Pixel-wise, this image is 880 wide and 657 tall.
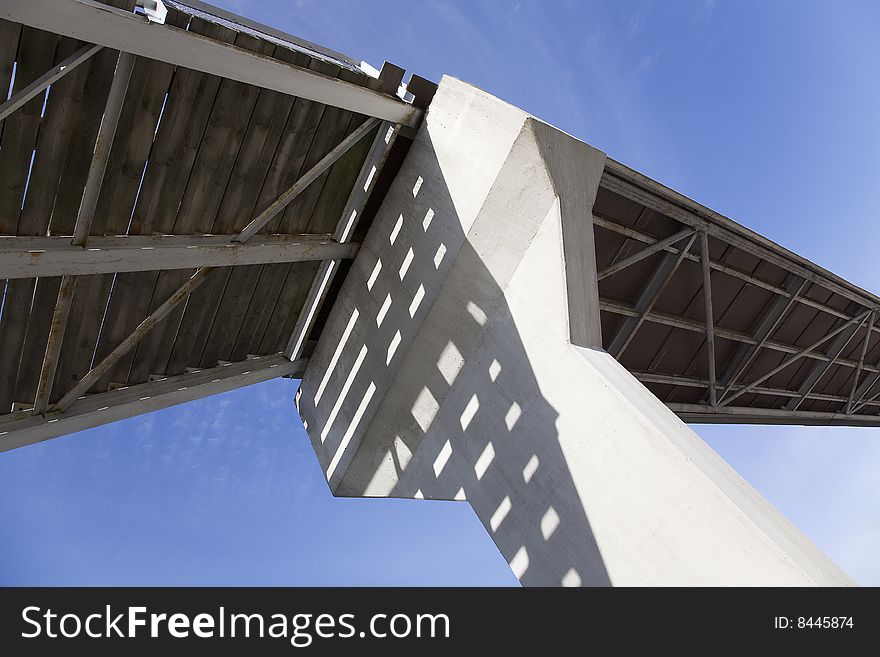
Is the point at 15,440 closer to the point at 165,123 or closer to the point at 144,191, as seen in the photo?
the point at 144,191

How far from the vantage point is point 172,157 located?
7.26 meters

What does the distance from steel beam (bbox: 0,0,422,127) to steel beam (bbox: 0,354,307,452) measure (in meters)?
5.22

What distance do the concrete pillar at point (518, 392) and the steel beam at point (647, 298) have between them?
4.60 m

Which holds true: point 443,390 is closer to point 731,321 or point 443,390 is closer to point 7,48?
point 7,48

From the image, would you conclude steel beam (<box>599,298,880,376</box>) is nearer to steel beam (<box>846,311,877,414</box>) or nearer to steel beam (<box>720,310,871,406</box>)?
steel beam (<box>720,310,871,406</box>)

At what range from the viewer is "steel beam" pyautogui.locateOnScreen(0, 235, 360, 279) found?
6434 millimetres

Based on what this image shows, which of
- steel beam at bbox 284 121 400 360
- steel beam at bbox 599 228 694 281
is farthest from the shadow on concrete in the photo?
steel beam at bbox 599 228 694 281

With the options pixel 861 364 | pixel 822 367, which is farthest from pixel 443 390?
pixel 861 364

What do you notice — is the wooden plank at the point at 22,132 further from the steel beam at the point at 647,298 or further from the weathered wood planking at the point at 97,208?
the steel beam at the point at 647,298

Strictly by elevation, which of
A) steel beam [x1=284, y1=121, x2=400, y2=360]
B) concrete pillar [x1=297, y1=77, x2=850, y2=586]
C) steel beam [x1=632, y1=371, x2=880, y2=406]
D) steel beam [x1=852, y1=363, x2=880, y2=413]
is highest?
steel beam [x1=852, y1=363, x2=880, y2=413]

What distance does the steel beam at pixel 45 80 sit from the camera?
554 cm
